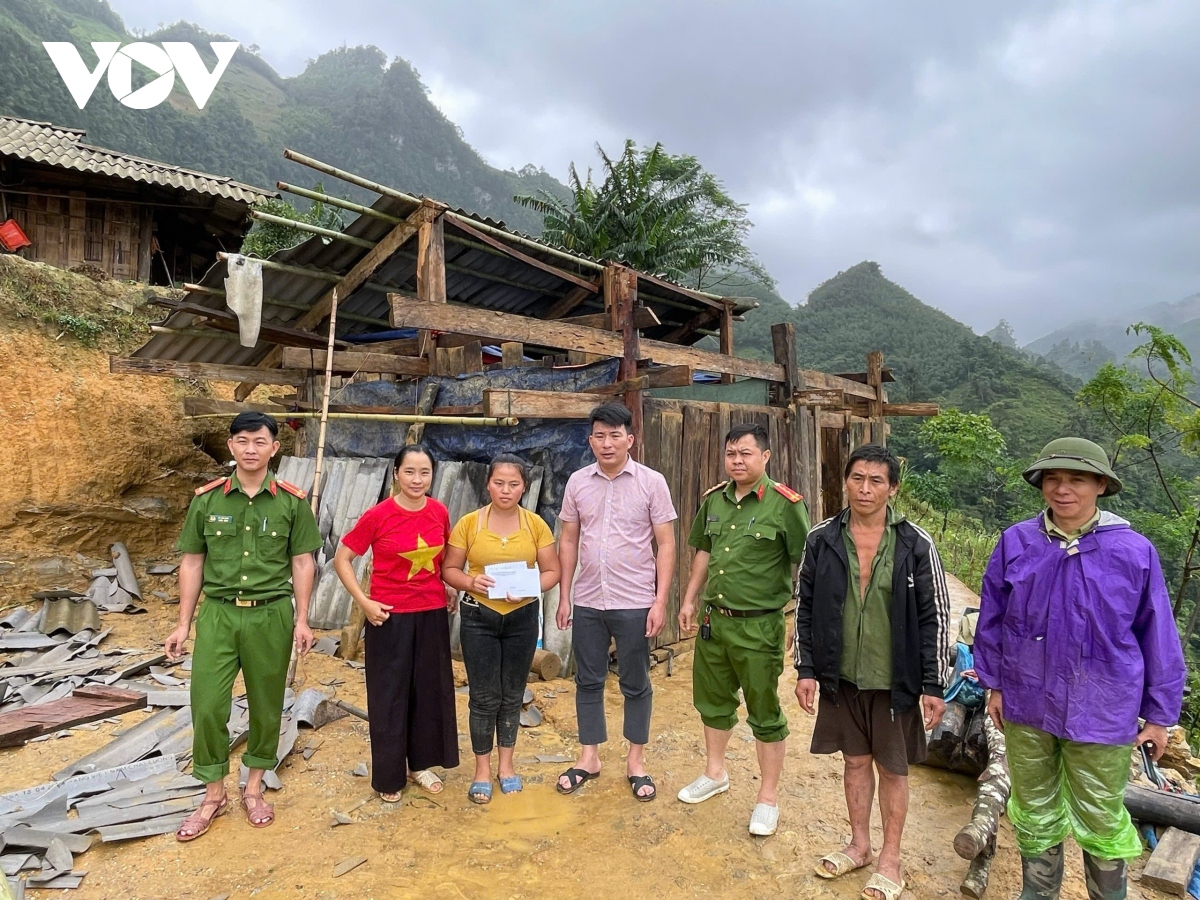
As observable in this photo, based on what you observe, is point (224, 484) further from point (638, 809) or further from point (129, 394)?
point (129, 394)

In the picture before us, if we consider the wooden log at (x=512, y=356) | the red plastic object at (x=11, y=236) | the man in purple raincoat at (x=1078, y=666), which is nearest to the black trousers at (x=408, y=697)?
the man in purple raincoat at (x=1078, y=666)

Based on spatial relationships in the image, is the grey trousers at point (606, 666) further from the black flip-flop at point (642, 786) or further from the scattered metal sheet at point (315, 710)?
the scattered metal sheet at point (315, 710)

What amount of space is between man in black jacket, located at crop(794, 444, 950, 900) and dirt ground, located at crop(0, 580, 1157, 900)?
0.40 m

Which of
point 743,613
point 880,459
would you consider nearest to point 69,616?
point 743,613

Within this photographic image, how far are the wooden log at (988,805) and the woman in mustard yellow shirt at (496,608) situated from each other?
6.79 ft

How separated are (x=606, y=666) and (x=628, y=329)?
2.74 meters

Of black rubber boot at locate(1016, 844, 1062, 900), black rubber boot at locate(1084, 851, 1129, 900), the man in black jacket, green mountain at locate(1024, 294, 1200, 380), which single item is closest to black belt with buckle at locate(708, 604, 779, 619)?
the man in black jacket

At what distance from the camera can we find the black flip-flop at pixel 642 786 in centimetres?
331

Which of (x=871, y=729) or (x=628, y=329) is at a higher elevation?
(x=628, y=329)

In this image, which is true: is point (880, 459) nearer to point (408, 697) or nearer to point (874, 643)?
point (874, 643)

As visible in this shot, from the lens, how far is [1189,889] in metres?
2.83

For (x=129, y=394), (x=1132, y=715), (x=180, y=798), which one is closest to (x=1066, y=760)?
(x=1132, y=715)

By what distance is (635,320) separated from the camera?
507 centimetres

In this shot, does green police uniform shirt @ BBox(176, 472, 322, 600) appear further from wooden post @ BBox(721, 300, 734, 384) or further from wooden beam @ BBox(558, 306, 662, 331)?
wooden post @ BBox(721, 300, 734, 384)
